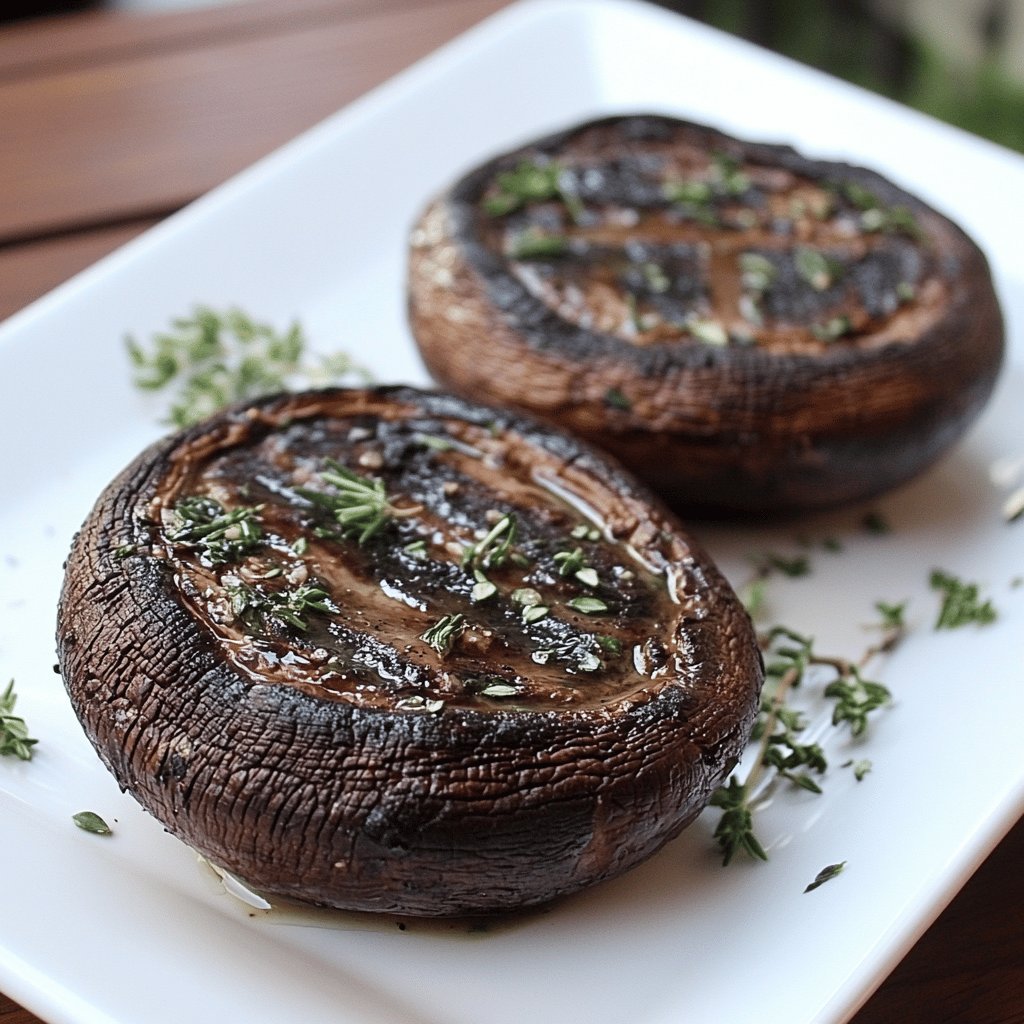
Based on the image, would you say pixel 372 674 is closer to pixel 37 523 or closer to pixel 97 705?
pixel 97 705

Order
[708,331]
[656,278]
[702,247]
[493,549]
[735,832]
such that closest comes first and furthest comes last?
[735,832]
[493,549]
[708,331]
[656,278]
[702,247]

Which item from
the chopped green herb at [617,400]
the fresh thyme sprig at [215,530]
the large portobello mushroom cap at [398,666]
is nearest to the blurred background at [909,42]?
the chopped green herb at [617,400]

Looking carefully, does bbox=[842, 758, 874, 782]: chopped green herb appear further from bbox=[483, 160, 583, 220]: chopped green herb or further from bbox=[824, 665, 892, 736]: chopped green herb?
bbox=[483, 160, 583, 220]: chopped green herb

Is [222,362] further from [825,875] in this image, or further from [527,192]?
[825,875]

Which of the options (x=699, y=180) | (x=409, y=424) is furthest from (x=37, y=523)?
(x=699, y=180)

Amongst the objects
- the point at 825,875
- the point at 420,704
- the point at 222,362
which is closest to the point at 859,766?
the point at 825,875

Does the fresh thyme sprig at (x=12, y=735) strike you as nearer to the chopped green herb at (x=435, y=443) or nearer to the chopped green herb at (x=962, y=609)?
the chopped green herb at (x=435, y=443)
